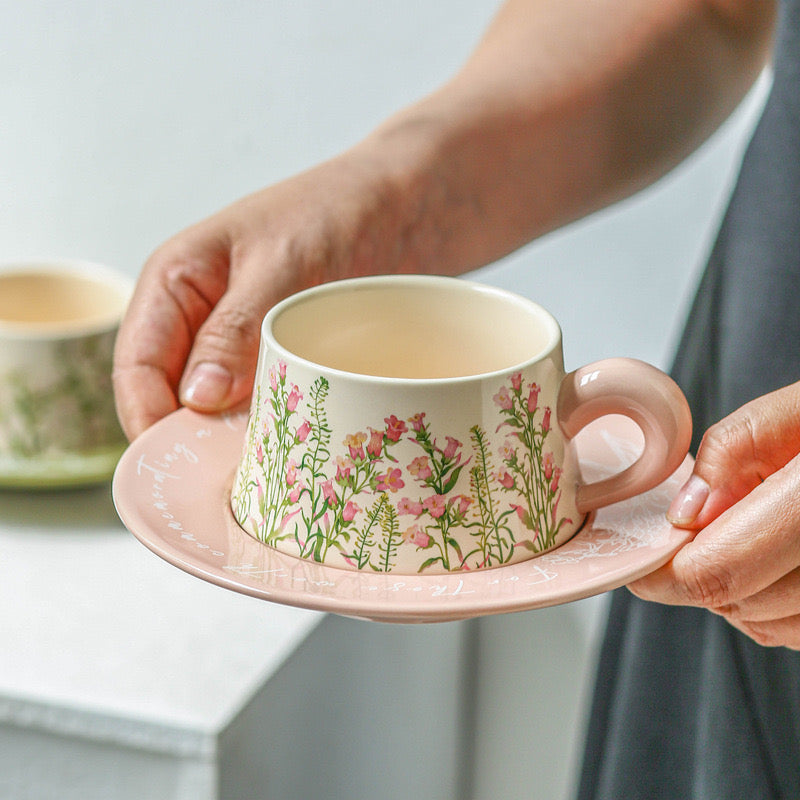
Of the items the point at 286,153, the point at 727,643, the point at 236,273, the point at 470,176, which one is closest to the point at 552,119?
the point at 470,176

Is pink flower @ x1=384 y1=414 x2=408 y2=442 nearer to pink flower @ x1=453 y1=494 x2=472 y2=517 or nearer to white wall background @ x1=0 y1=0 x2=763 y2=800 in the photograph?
pink flower @ x1=453 y1=494 x2=472 y2=517

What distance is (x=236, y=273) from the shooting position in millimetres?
553

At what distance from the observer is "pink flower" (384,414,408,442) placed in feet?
1.24

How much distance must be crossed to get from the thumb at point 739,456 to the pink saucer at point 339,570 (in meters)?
0.01

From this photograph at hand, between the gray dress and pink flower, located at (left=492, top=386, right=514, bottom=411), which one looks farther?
the gray dress

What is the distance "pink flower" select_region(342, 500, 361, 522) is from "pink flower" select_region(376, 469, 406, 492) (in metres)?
0.01

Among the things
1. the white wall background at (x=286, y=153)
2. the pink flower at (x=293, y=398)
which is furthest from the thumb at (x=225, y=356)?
the white wall background at (x=286, y=153)

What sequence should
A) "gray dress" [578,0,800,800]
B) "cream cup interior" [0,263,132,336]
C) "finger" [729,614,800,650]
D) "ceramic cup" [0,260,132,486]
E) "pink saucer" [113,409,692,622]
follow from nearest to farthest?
1. "pink saucer" [113,409,692,622]
2. "finger" [729,614,800,650]
3. "gray dress" [578,0,800,800]
4. "ceramic cup" [0,260,132,486]
5. "cream cup interior" [0,263,132,336]

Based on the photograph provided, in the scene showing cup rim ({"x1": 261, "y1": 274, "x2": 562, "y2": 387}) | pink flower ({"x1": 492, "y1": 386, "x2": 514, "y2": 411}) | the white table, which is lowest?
the white table

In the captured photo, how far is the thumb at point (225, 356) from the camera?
49 centimetres

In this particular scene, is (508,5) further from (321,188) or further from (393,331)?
(393,331)

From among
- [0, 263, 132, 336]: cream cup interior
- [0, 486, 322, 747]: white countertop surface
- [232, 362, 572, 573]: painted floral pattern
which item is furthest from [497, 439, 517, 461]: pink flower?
[0, 263, 132, 336]: cream cup interior

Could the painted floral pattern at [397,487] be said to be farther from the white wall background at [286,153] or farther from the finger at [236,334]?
the white wall background at [286,153]

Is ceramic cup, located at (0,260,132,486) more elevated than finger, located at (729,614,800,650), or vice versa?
finger, located at (729,614,800,650)
